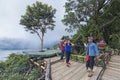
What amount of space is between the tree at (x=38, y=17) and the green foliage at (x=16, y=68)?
10177mm

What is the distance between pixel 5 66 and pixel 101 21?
12.7 m

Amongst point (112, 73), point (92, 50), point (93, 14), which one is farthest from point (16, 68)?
point (93, 14)

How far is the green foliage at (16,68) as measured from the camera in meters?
13.1

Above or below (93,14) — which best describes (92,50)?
below

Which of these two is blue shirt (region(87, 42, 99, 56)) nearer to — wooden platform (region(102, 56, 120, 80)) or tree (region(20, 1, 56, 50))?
wooden platform (region(102, 56, 120, 80))

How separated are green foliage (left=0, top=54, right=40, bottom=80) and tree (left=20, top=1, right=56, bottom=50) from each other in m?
10.2

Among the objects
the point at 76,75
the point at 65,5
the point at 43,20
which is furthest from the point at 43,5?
the point at 76,75

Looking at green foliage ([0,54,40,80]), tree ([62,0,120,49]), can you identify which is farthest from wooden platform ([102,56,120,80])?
tree ([62,0,120,49])

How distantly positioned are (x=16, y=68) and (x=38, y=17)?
13538mm

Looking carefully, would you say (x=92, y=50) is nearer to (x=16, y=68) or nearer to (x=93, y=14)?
(x=16, y=68)

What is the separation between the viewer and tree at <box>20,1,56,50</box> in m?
27.2

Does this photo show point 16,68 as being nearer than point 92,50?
No

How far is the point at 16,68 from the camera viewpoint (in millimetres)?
14977

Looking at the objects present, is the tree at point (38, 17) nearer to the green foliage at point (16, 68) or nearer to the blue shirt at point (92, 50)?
the green foliage at point (16, 68)
